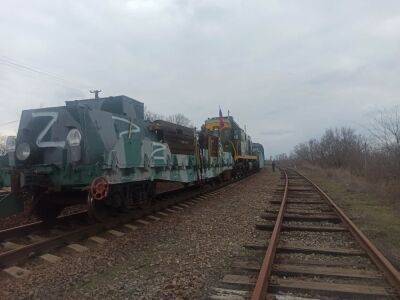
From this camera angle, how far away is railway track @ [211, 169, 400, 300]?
5.11m

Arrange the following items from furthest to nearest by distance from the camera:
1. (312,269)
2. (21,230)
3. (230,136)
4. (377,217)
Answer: (230,136), (377,217), (21,230), (312,269)

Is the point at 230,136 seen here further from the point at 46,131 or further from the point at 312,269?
the point at 312,269

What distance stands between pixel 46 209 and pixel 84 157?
1769 mm

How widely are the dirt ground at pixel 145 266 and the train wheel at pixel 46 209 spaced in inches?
59.5

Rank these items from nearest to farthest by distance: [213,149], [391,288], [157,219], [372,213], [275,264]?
[391,288] → [275,264] → [157,219] → [372,213] → [213,149]

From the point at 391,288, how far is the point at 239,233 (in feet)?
13.0

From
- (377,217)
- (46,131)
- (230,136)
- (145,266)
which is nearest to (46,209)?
(46,131)

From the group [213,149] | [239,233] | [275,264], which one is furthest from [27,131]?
[213,149]

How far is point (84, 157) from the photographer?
27.6 feet

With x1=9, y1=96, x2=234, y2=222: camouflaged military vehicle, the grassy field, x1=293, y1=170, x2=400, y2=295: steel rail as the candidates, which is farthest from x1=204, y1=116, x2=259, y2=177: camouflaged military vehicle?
x1=293, y1=170, x2=400, y2=295: steel rail

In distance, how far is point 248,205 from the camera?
1368 centimetres

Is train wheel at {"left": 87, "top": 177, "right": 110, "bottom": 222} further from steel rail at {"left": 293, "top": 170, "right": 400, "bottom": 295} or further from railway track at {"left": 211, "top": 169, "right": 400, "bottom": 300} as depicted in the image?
steel rail at {"left": 293, "top": 170, "right": 400, "bottom": 295}

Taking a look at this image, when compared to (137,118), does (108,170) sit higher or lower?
lower

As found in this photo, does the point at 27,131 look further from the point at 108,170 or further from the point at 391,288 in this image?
the point at 391,288
